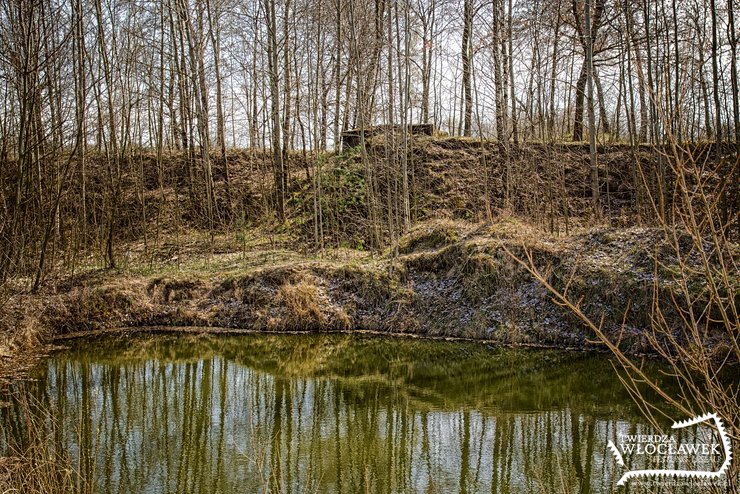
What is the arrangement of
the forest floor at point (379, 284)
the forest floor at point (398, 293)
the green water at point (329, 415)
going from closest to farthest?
the green water at point (329, 415)
the forest floor at point (379, 284)
the forest floor at point (398, 293)

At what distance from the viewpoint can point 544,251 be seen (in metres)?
13.1

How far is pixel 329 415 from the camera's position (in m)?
8.25

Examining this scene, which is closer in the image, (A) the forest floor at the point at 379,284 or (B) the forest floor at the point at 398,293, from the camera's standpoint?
(A) the forest floor at the point at 379,284

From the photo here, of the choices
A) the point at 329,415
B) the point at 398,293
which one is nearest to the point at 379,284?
the point at 398,293

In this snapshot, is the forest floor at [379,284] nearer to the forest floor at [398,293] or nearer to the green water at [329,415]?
the forest floor at [398,293]

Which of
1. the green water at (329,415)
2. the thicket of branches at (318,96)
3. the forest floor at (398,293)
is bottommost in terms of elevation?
the green water at (329,415)

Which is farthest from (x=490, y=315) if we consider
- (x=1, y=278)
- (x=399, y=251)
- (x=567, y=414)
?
(x=1, y=278)

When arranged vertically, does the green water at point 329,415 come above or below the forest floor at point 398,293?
below

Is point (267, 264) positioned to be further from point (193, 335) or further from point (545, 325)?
point (545, 325)

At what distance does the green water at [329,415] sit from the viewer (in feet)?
20.0

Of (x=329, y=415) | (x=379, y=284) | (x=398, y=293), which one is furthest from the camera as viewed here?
(x=379, y=284)

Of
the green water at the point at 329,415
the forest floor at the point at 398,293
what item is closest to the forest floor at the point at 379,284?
the forest floor at the point at 398,293

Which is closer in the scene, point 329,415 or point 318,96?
point 329,415

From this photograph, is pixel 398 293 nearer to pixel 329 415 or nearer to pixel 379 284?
pixel 379 284
